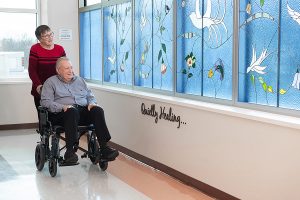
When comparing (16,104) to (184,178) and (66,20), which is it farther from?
(184,178)

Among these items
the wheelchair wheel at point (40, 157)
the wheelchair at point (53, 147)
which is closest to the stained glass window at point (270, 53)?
the wheelchair at point (53, 147)

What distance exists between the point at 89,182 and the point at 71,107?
766 mm

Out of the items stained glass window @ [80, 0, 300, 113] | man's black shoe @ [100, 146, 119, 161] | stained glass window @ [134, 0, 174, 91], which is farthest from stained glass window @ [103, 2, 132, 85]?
man's black shoe @ [100, 146, 119, 161]

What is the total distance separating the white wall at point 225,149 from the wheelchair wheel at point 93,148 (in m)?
0.57

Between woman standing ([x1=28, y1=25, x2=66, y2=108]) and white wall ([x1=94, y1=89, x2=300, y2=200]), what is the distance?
3.24 ft

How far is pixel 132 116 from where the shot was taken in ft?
18.8

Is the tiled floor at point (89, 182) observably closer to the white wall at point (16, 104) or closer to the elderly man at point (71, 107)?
the elderly man at point (71, 107)

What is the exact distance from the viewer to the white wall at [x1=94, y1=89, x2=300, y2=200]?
346 centimetres

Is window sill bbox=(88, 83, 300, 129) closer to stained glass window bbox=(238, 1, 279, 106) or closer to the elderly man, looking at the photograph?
stained glass window bbox=(238, 1, 279, 106)

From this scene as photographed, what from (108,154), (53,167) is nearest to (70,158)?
(53,167)

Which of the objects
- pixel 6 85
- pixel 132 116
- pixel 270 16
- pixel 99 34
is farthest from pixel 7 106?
pixel 270 16

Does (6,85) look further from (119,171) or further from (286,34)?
(286,34)

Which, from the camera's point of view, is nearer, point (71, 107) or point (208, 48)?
point (208, 48)

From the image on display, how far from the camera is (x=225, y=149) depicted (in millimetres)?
4090
